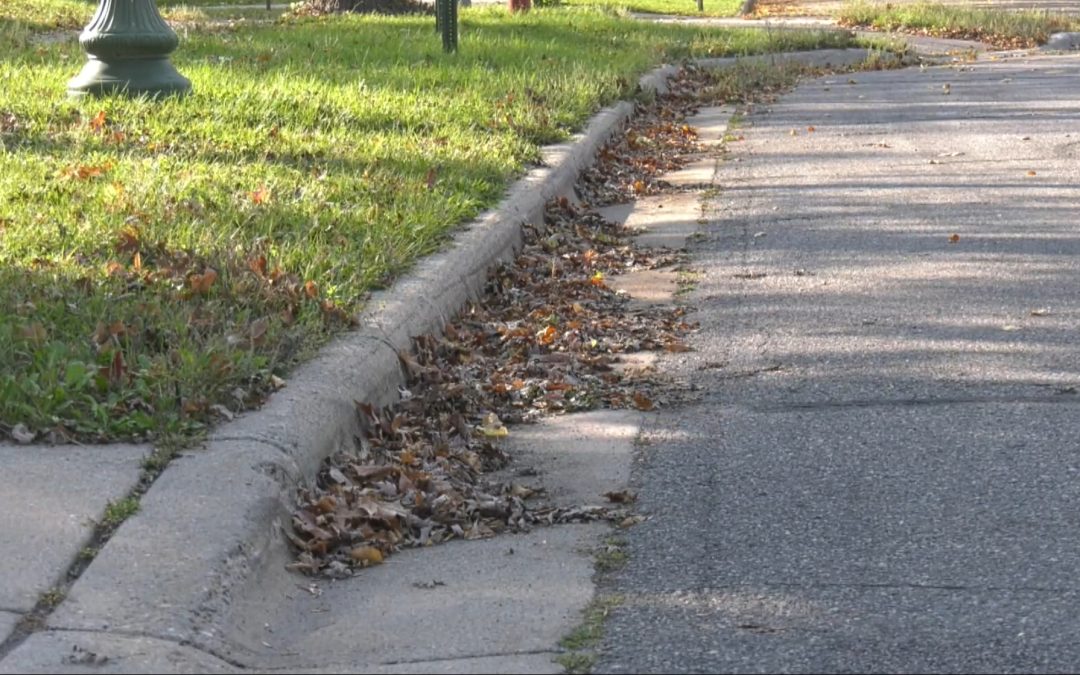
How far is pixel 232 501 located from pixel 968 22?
2044cm

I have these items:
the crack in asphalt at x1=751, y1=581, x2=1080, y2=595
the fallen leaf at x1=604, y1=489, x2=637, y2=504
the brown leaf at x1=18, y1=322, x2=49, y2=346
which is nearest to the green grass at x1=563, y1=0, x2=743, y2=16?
the brown leaf at x1=18, y1=322, x2=49, y2=346

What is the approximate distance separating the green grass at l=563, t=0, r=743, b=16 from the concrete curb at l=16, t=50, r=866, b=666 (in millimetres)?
24429

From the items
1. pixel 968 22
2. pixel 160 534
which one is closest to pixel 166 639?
pixel 160 534

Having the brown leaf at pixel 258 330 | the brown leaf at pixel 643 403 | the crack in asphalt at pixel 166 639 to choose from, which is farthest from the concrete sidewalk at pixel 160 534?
the brown leaf at pixel 643 403

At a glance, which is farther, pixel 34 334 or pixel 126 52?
pixel 126 52

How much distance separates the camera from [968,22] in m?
22.8

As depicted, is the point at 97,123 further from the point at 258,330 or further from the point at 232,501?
the point at 232,501

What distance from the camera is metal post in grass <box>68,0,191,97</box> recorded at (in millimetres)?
10594

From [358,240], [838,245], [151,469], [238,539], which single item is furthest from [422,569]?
[838,245]

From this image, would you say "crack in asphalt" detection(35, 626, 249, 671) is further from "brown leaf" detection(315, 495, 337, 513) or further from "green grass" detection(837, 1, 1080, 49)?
"green grass" detection(837, 1, 1080, 49)

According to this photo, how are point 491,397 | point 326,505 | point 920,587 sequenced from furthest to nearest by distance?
1. point 491,397
2. point 326,505
3. point 920,587

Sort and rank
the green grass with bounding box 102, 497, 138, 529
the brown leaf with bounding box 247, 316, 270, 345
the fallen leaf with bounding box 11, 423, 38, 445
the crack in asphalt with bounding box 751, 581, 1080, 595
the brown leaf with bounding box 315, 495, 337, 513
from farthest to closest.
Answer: the brown leaf with bounding box 247, 316, 270, 345 → the fallen leaf with bounding box 11, 423, 38, 445 → the brown leaf with bounding box 315, 495, 337, 513 → the green grass with bounding box 102, 497, 138, 529 → the crack in asphalt with bounding box 751, 581, 1080, 595

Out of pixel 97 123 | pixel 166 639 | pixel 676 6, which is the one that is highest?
pixel 97 123

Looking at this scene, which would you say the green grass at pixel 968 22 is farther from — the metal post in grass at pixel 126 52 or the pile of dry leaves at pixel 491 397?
the pile of dry leaves at pixel 491 397
